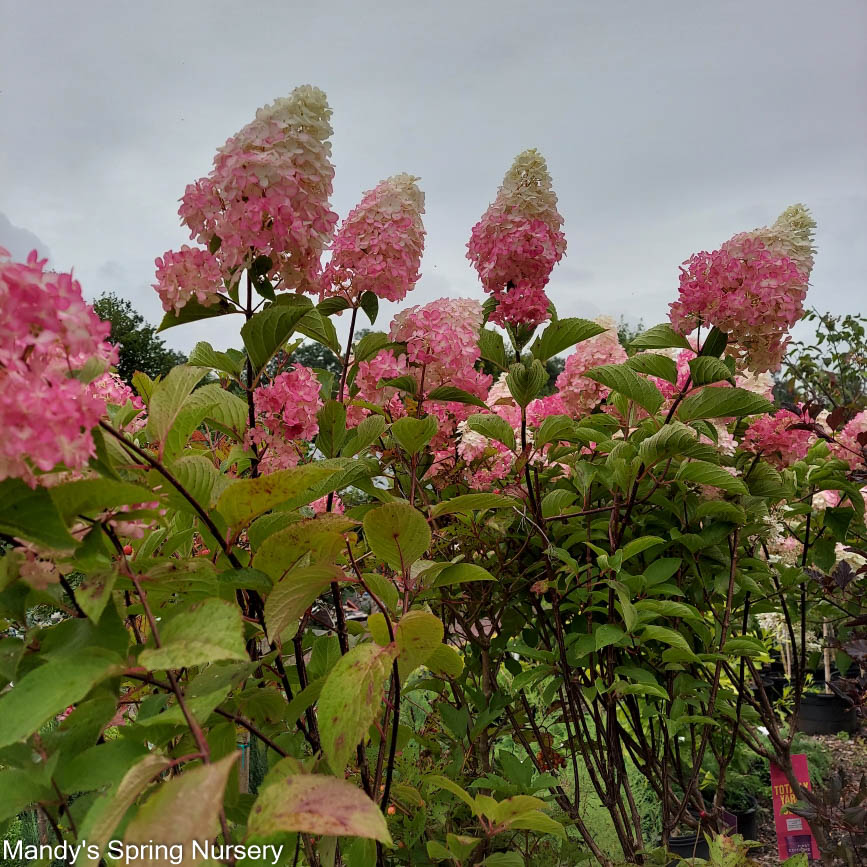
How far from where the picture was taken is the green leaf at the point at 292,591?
28.0 inches

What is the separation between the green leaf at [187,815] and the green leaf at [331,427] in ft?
2.29

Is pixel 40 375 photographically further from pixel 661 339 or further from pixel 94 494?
pixel 661 339

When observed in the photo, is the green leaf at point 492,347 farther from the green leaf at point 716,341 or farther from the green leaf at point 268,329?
the green leaf at point 268,329

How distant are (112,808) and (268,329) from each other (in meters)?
0.59

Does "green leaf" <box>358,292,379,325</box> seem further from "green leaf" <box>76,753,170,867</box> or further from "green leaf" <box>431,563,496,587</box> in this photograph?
"green leaf" <box>76,753,170,867</box>

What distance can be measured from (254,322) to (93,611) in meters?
0.46

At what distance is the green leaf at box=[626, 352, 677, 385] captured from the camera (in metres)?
1.42

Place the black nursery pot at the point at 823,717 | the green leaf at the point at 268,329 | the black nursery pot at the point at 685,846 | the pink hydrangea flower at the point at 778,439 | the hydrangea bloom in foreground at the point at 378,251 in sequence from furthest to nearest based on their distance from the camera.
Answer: the black nursery pot at the point at 823,717 < the black nursery pot at the point at 685,846 < the pink hydrangea flower at the point at 778,439 < the hydrangea bloom in foreground at the point at 378,251 < the green leaf at the point at 268,329

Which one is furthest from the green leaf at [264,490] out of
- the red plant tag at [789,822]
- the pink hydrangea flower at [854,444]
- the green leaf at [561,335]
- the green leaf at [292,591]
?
the red plant tag at [789,822]

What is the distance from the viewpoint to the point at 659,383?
2088mm

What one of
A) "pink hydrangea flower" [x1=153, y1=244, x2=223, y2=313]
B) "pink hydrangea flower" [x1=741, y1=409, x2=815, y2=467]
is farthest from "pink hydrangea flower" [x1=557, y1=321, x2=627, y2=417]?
"pink hydrangea flower" [x1=153, y1=244, x2=223, y2=313]

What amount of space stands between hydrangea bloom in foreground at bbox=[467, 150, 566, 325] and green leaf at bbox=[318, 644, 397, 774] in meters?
0.92

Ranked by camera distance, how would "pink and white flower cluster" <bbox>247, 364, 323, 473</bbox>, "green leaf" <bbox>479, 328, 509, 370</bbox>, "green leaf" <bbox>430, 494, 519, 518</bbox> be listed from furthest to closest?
1. "green leaf" <bbox>479, 328, 509, 370</bbox>
2. "pink and white flower cluster" <bbox>247, 364, 323, 473</bbox>
3. "green leaf" <bbox>430, 494, 519, 518</bbox>

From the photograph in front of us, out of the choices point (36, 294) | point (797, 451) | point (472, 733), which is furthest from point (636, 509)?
point (36, 294)
